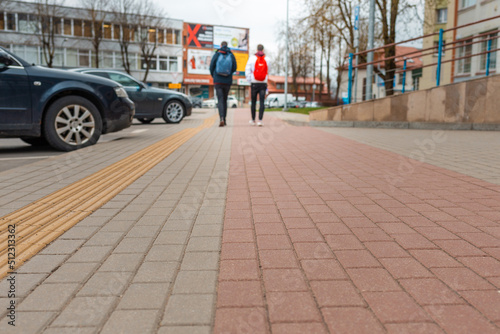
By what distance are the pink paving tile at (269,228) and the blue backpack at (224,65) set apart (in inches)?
377

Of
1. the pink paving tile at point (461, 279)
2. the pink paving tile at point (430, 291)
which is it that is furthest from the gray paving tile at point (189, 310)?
the pink paving tile at point (461, 279)

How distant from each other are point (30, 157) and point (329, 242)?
5.55 m

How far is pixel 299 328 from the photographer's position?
1.89 metres

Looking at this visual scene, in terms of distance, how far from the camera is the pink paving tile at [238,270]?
2.42 m

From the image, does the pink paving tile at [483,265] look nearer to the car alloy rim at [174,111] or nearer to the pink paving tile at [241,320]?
the pink paving tile at [241,320]

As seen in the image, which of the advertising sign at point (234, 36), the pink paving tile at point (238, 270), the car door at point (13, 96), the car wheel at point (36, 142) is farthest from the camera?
the advertising sign at point (234, 36)

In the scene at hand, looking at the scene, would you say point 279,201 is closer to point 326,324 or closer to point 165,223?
point 165,223

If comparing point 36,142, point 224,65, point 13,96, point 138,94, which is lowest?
point 36,142

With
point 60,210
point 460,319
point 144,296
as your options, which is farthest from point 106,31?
point 460,319

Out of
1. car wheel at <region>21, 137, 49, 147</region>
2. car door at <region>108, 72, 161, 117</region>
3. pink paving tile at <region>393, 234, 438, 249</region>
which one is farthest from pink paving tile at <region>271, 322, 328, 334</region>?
car door at <region>108, 72, 161, 117</region>

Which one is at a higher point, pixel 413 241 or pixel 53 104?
pixel 53 104

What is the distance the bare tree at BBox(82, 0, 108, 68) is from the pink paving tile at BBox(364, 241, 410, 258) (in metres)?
49.8

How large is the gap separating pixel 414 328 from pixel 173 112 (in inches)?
564

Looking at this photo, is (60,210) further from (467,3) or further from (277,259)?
(467,3)
